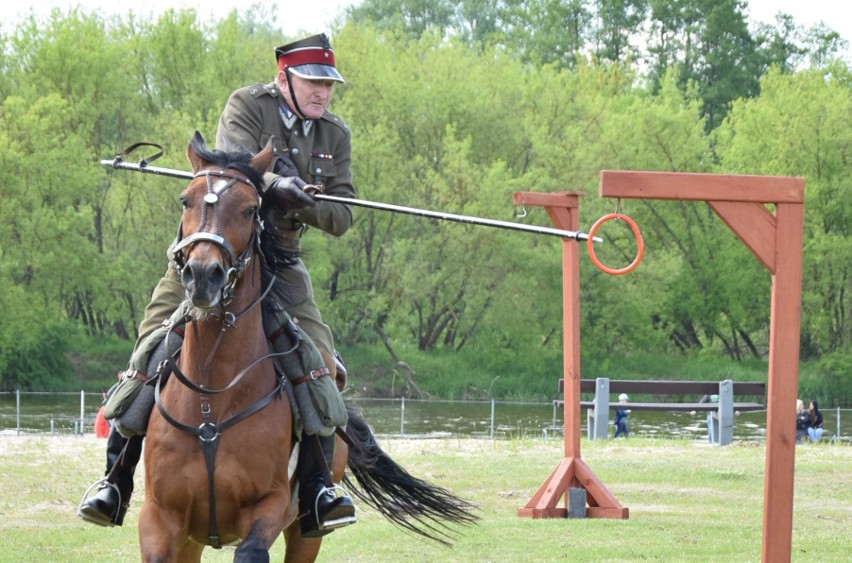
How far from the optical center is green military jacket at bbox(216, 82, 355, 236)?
7.68 m

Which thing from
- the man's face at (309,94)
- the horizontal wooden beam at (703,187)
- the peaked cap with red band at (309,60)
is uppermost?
the peaked cap with red band at (309,60)

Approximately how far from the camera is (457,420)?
122 feet

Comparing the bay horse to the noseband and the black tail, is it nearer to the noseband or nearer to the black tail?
the noseband

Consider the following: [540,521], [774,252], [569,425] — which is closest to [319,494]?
[774,252]

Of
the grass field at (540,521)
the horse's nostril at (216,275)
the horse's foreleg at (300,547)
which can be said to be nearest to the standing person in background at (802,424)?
the grass field at (540,521)

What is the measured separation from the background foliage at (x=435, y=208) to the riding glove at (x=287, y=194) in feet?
135

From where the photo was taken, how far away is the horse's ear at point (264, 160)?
6.78 meters

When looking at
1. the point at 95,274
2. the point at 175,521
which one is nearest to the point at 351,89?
the point at 95,274

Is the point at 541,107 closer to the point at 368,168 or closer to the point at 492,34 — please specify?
the point at 368,168

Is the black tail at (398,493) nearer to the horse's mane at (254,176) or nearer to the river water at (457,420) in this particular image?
the horse's mane at (254,176)

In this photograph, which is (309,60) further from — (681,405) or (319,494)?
(681,405)

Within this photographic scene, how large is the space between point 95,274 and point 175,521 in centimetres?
4491

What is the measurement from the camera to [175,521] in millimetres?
6609

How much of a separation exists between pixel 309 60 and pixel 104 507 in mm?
2690
